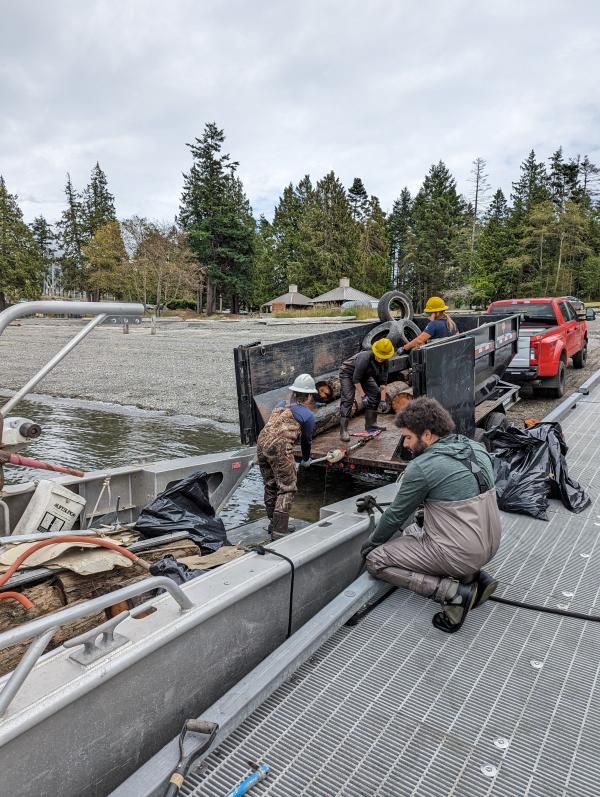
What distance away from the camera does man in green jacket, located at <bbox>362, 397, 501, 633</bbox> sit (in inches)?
115

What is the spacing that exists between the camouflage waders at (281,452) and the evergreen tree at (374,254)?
57371 mm

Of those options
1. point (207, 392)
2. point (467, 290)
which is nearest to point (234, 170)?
point (467, 290)

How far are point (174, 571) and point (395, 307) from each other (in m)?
6.81

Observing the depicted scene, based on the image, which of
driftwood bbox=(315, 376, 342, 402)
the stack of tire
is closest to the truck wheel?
the stack of tire

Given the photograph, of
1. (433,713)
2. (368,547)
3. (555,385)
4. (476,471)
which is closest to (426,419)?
(476,471)

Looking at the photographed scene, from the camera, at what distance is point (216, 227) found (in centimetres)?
5375

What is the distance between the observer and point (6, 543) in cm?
301

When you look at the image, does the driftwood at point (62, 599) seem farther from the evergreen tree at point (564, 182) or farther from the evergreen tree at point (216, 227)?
the evergreen tree at point (564, 182)

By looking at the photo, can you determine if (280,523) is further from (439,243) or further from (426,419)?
(439,243)

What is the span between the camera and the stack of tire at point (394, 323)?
7773 millimetres

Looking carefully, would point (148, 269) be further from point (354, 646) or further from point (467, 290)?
point (354, 646)

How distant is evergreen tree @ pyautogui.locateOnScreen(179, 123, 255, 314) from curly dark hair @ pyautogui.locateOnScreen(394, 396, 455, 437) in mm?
52597

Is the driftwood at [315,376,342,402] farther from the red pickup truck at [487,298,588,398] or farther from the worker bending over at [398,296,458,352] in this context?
the red pickup truck at [487,298,588,398]

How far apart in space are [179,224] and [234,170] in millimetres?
9505
